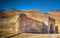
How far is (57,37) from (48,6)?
3.17 ft

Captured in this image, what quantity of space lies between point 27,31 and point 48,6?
99 centimetres

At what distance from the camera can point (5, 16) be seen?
5.14 meters

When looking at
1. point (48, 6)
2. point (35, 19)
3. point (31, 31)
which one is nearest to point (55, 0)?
point (48, 6)

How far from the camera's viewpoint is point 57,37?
4863 millimetres

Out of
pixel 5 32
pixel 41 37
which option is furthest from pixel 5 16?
pixel 41 37

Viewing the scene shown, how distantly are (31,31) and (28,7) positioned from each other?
2.44ft

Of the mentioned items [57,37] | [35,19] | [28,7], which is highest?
[28,7]

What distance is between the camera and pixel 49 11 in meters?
5.01

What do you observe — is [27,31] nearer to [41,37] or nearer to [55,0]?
[41,37]

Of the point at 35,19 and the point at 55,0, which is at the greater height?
the point at 55,0

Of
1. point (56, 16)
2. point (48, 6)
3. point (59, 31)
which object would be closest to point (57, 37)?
point (59, 31)

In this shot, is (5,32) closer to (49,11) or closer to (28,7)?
(28,7)

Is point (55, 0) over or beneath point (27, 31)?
over

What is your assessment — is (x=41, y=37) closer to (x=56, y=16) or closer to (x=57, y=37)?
(x=57, y=37)
